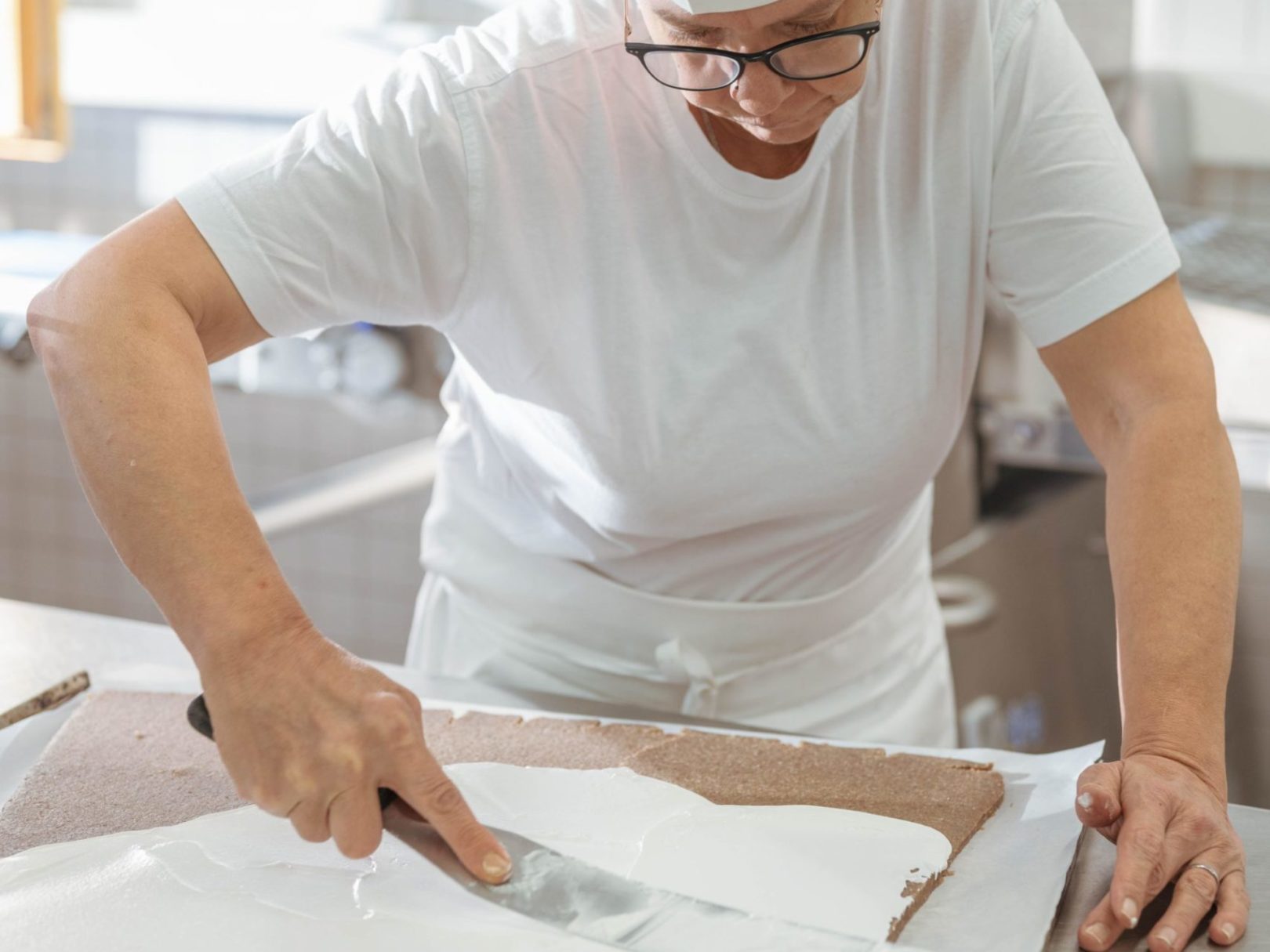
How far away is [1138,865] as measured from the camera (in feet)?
2.94

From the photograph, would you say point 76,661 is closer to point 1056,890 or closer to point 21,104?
point 1056,890

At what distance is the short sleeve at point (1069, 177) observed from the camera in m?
1.13

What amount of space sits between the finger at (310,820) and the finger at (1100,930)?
488 mm

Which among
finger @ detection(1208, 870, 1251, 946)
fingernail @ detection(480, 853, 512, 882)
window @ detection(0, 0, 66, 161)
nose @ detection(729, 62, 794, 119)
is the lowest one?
fingernail @ detection(480, 853, 512, 882)

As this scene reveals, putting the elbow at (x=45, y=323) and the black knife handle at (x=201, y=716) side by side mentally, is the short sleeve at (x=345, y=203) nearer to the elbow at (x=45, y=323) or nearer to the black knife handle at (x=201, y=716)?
the elbow at (x=45, y=323)

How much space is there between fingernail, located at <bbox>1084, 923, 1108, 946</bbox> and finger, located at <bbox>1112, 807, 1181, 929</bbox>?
12mm

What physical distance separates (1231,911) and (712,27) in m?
0.69

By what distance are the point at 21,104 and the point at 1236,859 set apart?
1.98m

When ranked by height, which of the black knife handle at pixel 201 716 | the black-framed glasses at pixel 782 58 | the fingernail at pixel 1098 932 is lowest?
the fingernail at pixel 1098 932

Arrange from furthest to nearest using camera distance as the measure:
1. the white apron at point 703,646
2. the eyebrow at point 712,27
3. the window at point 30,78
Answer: the window at point 30,78 < the white apron at point 703,646 < the eyebrow at point 712,27

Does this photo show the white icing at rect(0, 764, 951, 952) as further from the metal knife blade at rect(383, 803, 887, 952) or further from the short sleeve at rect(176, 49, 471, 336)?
the short sleeve at rect(176, 49, 471, 336)

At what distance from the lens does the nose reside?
1.00 metres

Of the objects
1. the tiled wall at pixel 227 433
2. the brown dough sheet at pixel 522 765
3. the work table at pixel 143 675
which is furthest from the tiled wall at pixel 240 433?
the brown dough sheet at pixel 522 765

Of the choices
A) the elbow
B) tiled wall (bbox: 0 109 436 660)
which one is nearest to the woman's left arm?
the elbow
